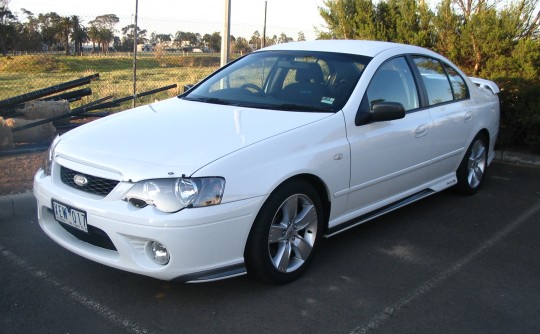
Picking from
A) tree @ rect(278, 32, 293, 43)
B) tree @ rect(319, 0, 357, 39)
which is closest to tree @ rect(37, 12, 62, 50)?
tree @ rect(278, 32, 293, 43)

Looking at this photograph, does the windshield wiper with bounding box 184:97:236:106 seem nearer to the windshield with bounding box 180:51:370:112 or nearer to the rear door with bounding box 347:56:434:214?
the windshield with bounding box 180:51:370:112

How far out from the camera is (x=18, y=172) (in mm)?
5520

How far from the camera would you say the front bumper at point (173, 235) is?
292 cm

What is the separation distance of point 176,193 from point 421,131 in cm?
245

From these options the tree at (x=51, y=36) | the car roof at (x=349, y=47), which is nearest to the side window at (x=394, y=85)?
the car roof at (x=349, y=47)

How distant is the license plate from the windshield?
4.99 ft

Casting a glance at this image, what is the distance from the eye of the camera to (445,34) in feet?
30.7

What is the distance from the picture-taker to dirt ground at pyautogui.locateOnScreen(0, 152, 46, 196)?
5.04 meters

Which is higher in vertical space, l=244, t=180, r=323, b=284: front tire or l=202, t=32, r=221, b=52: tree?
l=202, t=32, r=221, b=52: tree

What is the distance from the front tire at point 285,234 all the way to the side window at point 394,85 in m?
1.04

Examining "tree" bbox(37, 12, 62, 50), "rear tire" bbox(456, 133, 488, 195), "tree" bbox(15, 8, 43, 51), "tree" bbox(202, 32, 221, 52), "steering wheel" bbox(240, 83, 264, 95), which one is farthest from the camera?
"tree" bbox(37, 12, 62, 50)

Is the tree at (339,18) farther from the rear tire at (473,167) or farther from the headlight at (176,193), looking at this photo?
the headlight at (176,193)

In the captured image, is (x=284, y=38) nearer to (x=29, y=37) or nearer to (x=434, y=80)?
(x=434, y=80)

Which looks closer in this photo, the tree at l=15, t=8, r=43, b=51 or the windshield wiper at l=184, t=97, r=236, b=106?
the windshield wiper at l=184, t=97, r=236, b=106
